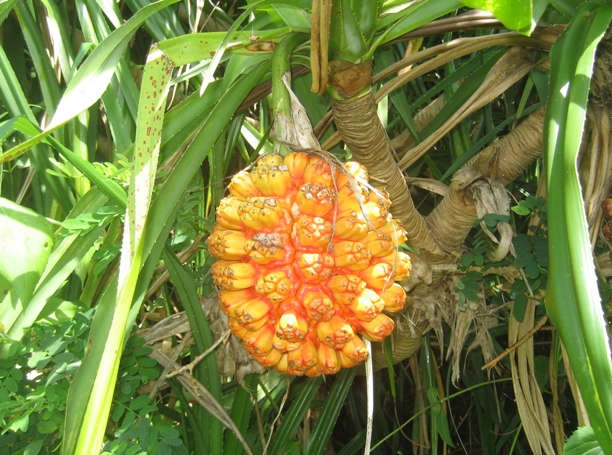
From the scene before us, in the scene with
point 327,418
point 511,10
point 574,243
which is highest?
point 511,10

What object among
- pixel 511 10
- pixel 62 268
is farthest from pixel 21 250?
pixel 511 10

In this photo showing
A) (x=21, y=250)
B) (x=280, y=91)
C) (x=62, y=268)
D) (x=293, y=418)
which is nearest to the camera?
(x=21, y=250)

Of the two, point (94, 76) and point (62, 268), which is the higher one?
point (94, 76)

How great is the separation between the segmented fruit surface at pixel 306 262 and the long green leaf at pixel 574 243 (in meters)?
0.21

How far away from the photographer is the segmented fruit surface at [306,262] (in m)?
0.74

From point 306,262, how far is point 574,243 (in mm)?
291

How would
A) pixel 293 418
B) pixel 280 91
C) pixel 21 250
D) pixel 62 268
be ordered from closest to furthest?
pixel 21 250 → pixel 280 91 → pixel 62 268 → pixel 293 418

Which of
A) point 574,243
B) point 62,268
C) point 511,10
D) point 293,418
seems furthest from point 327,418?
point 511,10

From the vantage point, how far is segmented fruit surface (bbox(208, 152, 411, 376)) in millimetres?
739

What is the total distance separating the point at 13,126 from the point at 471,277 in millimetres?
807

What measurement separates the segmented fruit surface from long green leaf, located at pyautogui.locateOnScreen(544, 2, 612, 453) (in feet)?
0.69

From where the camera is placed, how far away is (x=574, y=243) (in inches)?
23.3

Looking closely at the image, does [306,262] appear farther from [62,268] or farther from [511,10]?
[62,268]

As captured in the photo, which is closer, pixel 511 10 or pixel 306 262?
pixel 511 10
